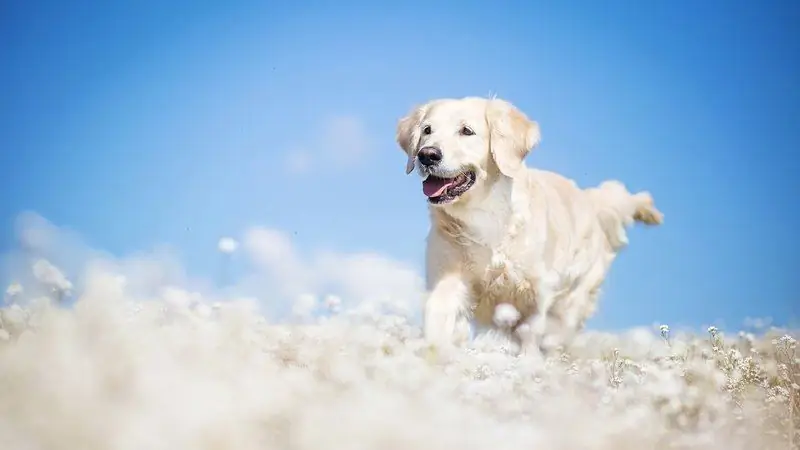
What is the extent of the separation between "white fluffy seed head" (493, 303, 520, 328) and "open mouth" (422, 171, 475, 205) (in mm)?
814

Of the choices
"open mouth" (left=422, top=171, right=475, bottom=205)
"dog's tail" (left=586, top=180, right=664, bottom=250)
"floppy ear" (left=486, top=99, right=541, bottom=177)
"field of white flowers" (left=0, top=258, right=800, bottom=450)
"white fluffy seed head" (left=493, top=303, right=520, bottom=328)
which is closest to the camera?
"field of white flowers" (left=0, top=258, right=800, bottom=450)

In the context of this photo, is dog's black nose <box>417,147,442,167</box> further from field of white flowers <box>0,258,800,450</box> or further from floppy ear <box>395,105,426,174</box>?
field of white flowers <box>0,258,800,450</box>

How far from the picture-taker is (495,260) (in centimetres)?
568

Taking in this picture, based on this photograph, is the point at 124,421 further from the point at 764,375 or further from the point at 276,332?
the point at 764,375

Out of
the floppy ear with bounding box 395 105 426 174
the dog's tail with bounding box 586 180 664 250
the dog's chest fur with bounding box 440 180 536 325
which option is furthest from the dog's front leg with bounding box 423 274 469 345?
the dog's tail with bounding box 586 180 664 250

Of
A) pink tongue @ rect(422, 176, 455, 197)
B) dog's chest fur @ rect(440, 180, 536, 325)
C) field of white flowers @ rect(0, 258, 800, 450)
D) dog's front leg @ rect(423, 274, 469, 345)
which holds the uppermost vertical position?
pink tongue @ rect(422, 176, 455, 197)

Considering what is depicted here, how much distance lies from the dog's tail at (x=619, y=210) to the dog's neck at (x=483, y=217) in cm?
199

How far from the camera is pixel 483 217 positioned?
5.73 m

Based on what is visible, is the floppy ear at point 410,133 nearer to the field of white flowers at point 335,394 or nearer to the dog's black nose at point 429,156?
the dog's black nose at point 429,156

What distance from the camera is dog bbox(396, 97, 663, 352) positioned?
555 centimetres

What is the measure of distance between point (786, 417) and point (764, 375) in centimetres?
95

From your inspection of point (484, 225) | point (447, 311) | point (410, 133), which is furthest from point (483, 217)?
point (410, 133)

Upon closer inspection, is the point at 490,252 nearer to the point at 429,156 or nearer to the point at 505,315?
the point at 505,315

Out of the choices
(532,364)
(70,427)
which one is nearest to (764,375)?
(532,364)
